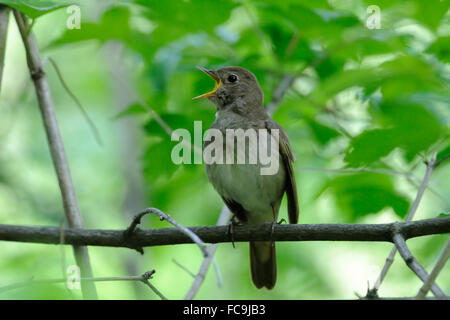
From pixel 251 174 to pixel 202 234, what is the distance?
1371 mm

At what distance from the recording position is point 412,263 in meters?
2.48

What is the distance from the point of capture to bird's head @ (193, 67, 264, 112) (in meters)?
5.02

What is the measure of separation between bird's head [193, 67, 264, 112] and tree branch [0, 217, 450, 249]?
200cm

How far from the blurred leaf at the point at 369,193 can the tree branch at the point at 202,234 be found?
3.37 ft

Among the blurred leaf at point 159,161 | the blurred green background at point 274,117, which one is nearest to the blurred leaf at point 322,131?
the blurred green background at point 274,117

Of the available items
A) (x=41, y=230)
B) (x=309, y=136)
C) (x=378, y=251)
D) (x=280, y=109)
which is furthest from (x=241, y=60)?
(x=378, y=251)

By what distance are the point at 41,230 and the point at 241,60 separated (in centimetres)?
225

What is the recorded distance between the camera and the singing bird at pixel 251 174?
14.9 ft

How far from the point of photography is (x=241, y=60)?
14.8 feet

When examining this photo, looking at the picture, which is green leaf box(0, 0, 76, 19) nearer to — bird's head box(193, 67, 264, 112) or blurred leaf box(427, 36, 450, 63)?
bird's head box(193, 67, 264, 112)

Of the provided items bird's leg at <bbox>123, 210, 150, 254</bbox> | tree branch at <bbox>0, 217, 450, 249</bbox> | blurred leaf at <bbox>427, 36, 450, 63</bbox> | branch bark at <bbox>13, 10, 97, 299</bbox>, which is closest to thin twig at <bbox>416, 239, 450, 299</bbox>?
tree branch at <bbox>0, 217, 450, 249</bbox>

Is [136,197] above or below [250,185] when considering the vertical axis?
above

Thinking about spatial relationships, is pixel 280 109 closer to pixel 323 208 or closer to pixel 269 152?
pixel 269 152

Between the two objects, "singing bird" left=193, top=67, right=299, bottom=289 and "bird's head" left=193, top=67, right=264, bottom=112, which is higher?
"bird's head" left=193, top=67, right=264, bottom=112
